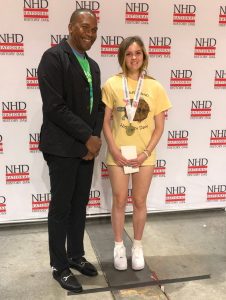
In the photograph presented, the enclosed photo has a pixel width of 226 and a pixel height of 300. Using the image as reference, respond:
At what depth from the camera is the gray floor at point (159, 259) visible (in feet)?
7.80

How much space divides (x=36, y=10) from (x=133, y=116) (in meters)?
1.25

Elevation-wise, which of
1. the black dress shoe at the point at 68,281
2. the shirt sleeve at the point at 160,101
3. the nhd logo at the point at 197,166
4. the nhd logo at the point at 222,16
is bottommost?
the black dress shoe at the point at 68,281

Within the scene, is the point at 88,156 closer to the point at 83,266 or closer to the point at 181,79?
the point at 83,266

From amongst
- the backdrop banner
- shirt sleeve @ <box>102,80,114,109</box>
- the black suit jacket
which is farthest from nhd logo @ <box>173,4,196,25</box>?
the black suit jacket

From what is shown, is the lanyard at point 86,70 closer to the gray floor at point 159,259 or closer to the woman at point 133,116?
the woman at point 133,116

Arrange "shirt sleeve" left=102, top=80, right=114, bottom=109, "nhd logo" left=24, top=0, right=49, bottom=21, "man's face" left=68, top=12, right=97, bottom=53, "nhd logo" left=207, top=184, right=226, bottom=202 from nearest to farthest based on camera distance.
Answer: "man's face" left=68, top=12, right=97, bottom=53 → "shirt sleeve" left=102, top=80, right=114, bottom=109 → "nhd logo" left=24, top=0, right=49, bottom=21 → "nhd logo" left=207, top=184, right=226, bottom=202

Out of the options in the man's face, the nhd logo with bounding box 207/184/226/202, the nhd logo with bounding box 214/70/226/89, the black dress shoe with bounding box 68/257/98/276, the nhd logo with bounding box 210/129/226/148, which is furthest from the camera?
the nhd logo with bounding box 207/184/226/202

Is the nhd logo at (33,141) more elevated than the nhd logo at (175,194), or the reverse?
the nhd logo at (33,141)

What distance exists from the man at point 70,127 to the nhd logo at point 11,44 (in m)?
0.89

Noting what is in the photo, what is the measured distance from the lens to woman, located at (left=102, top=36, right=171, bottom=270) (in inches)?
94.6

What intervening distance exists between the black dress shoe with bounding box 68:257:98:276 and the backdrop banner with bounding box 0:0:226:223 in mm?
856

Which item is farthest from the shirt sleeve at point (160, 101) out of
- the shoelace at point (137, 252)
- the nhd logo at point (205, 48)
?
the nhd logo at point (205, 48)

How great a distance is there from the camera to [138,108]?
7.91 feet

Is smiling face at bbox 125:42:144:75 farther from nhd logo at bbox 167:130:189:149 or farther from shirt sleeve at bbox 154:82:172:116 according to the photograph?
nhd logo at bbox 167:130:189:149
